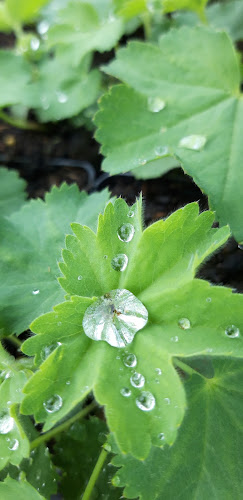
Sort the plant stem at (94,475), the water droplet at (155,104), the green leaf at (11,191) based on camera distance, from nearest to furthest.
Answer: the plant stem at (94,475)
the water droplet at (155,104)
the green leaf at (11,191)

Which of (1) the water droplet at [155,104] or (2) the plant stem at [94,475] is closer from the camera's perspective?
(2) the plant stem at [94,475]

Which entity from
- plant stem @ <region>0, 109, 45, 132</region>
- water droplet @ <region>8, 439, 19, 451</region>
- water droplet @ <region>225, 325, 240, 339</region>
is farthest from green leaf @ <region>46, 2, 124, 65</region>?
water droplet @ <region>8, 439, 19, 451</region>

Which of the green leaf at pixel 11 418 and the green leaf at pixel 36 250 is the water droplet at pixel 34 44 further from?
the green leaf at pixel 11 418

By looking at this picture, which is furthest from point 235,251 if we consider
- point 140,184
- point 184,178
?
point 140,184

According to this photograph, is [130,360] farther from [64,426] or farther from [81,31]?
[81,31]

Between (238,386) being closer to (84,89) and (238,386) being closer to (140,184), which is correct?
(140,184)

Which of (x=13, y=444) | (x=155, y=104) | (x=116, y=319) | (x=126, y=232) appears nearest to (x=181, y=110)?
(x=155, y=104)

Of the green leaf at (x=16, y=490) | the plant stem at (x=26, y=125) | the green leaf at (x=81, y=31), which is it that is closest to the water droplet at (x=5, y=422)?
the green leaf at (x=16, y=490)
